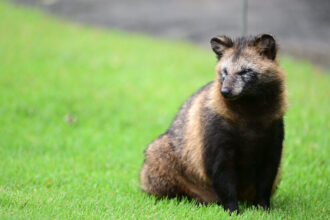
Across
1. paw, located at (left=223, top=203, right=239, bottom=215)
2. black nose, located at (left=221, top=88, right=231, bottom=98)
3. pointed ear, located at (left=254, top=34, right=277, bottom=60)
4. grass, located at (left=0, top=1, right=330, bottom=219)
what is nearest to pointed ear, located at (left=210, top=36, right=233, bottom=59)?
pointed ear, located at (left=254, top=34, right=277, bottom=60)

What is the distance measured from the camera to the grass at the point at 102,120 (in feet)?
16.8

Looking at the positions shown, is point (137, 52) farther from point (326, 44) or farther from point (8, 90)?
point (326, 44)

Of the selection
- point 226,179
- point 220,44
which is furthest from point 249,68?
point 226,179

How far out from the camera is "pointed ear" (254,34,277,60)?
4.93 m

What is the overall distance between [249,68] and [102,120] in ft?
15.9

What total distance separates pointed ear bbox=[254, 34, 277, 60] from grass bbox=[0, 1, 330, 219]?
1740 mm

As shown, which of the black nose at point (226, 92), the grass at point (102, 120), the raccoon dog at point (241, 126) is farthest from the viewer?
the grass at point (102, 120)

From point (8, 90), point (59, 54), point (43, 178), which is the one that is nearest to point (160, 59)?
point (59, 54)

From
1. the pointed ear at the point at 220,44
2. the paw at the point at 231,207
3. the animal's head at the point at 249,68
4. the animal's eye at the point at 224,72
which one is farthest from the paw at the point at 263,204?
the pointed ear at the point at 220,44

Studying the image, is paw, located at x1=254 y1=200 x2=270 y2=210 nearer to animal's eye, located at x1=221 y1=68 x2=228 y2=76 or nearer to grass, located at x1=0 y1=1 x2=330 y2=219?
grass, located at x1=0 y1=1 x2=330 y2=219

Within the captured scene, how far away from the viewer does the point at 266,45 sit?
4.98 meters

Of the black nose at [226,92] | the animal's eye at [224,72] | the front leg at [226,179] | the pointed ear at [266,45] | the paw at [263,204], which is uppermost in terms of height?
the pointed ear at [266,45]

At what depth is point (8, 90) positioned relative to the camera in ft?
32.3

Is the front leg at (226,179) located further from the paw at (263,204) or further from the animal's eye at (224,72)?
the animal's eye at (224,72)
